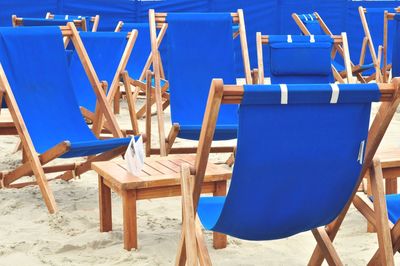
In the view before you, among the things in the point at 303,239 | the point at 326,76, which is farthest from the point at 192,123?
Result: the point at 303,239

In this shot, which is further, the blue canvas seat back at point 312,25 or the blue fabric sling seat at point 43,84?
the blue canvas seat back at point 312,25

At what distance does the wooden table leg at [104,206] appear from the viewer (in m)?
3.55

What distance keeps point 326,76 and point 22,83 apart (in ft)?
6.20

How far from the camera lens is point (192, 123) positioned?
4.83 metres

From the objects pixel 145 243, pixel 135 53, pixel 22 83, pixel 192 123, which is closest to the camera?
pixel 145 243

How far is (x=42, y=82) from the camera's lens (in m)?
4.47

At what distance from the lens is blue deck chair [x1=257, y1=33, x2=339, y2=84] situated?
4984mm

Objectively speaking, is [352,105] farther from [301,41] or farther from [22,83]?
[301,41]

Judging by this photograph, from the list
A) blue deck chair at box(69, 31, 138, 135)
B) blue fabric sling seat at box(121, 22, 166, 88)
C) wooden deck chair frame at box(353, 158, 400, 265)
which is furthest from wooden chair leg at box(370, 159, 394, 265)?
blue fabric sling seat at box(121, 22, 166, 88)

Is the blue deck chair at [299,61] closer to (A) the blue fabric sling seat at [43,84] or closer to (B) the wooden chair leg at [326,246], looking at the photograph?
(A) the blue fabric sling seat at [43,84]

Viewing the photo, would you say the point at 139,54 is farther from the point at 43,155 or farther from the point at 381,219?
the point at 381,219

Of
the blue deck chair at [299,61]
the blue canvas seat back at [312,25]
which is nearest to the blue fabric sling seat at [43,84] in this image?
the blue deck chair at [299,61]

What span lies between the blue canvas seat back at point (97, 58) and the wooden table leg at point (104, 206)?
221 centimetres

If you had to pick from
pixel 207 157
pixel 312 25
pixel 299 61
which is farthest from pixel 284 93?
pixel 312 25
